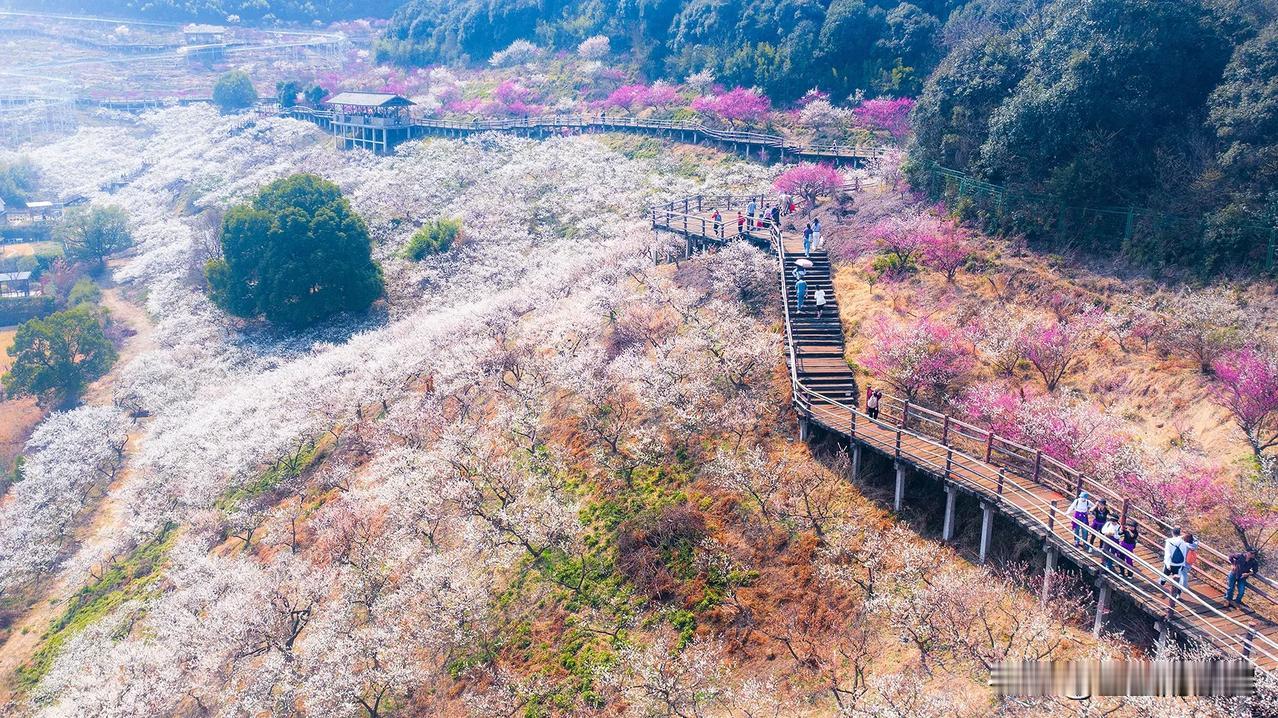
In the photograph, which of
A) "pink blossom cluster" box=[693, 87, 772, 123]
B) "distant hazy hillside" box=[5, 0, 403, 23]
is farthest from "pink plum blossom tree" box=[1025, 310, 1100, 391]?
"distant hazy hillside" box=[5, 0, 403, 23]

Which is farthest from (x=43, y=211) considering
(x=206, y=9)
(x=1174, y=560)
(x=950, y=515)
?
Result: (x=1174, y=560)

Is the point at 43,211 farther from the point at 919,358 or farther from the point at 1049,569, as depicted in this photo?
the point at 1049,569

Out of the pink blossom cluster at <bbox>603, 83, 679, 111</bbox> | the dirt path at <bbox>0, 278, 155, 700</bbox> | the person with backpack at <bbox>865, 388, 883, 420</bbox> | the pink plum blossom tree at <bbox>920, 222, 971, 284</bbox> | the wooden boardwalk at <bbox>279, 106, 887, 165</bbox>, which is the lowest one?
the dirt path at <bbox>0, 278, 155, 700</bbox>

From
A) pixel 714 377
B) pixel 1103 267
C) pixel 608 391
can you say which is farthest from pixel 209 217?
pixel 1103 267

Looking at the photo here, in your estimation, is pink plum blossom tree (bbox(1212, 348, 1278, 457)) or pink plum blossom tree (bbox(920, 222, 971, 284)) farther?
pink plum blossom tree (bbox(920, 222, 971, 284))

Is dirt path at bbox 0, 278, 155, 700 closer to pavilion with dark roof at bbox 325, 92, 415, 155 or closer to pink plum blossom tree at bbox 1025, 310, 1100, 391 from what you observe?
pavilion with dark roof at bbox 325, 92, 415, 155

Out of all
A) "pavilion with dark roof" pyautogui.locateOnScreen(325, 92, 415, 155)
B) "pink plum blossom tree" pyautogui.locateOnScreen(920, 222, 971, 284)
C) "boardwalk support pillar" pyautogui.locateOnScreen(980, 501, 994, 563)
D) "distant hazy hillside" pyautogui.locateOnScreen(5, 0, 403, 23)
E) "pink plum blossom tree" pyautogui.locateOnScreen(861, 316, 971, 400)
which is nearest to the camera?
"boardwalk support pillar" pyautogui.locateOnScreen(980, 501, 994, 563)

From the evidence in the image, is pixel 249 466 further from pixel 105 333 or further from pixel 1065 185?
pixel 1065 185
